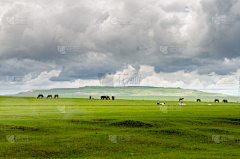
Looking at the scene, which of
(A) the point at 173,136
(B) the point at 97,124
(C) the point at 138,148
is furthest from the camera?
(B) the point at 97,124

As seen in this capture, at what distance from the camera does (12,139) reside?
69.8ft

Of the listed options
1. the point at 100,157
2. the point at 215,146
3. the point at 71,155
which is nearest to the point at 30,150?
the point at 71,155

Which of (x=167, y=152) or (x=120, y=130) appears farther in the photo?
(x=120, y=130)

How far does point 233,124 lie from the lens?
32.0m

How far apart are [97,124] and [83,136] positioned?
23.9 feet

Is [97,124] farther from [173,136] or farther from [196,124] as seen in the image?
[196,124]

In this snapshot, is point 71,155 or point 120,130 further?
point 120,130

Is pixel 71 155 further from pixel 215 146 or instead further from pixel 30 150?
pixel 215 146

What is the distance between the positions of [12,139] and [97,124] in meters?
10.9

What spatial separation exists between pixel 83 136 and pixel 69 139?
1.65m

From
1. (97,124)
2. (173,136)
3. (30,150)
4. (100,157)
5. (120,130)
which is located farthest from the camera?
(97,124)

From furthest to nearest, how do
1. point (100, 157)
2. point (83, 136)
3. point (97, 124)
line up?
1. point (97, 124)
2. point (83, 136)
3. point (100, 157)

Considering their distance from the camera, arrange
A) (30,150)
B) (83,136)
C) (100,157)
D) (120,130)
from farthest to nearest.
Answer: (120,130), (83,136), (30,150), (100,157)

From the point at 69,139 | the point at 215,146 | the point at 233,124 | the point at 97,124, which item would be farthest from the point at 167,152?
the point at 233,124
